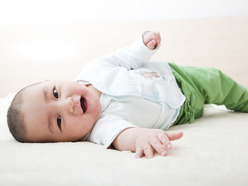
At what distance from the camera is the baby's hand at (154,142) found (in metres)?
0.61

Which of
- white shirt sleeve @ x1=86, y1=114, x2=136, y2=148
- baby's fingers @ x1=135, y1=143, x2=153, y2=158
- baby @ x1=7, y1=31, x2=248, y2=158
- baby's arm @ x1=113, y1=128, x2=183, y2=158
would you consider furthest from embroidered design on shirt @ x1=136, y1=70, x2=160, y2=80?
baby's fingers @ x1=135, y1=143, x2=153, y2=158

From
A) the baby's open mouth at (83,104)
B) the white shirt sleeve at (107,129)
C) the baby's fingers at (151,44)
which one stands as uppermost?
the baby's fingers at (151,44)

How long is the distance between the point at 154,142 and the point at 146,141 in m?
0.02

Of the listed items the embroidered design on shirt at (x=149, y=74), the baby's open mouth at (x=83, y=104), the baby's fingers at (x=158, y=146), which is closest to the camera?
the baby's fingers at (x=158, y=146)

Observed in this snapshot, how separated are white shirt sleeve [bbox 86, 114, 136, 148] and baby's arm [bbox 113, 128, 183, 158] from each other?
1.0 inches

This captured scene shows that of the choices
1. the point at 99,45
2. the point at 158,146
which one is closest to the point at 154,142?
the point at 158,146

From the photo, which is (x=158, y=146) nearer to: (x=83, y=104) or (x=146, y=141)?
(x=146, y=141)

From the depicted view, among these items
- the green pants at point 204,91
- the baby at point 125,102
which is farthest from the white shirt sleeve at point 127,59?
the green pants at point 204,91

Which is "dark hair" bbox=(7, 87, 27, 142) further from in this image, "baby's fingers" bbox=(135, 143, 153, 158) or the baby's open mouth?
"baby's fingers" bbox=(135, 143, 153, 158)

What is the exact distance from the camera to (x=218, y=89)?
1200 mm

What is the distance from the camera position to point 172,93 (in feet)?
3.50

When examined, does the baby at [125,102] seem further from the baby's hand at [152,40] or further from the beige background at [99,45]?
the beige background at [99,45]

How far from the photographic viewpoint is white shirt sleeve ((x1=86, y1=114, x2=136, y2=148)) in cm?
77

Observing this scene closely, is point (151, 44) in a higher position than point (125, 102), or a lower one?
higher
